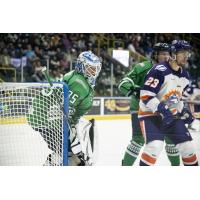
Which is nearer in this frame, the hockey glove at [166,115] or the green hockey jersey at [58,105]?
the green hockey jersey at [58,105]

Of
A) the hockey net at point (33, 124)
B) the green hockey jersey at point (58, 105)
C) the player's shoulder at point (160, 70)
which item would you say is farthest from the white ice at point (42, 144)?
the player's shoulder at point (160, 70)

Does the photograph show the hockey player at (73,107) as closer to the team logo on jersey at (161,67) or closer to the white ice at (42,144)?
the white ice at (42,144)

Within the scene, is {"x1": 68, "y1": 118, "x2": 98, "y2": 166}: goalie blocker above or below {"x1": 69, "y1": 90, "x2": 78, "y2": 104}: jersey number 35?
below

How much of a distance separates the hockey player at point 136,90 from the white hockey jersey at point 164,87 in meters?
0.04

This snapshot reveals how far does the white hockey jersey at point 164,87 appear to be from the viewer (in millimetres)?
4031

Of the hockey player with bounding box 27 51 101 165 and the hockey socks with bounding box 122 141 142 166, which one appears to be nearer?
the hockey player with bounding box 27 51 101 165

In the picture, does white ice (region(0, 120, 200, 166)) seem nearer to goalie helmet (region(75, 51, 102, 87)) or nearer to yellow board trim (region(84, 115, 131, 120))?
yellow board trim (region(84, 115, 131, 120))

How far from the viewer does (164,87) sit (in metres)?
4.04

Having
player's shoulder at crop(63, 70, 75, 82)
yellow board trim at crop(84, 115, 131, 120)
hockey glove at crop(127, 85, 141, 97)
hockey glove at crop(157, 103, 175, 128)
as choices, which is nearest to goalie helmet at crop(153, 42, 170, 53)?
hockey glove at crop(127, 85, 141, 97)

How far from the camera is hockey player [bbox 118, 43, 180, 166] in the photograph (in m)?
4.04

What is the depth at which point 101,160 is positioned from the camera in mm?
4012
